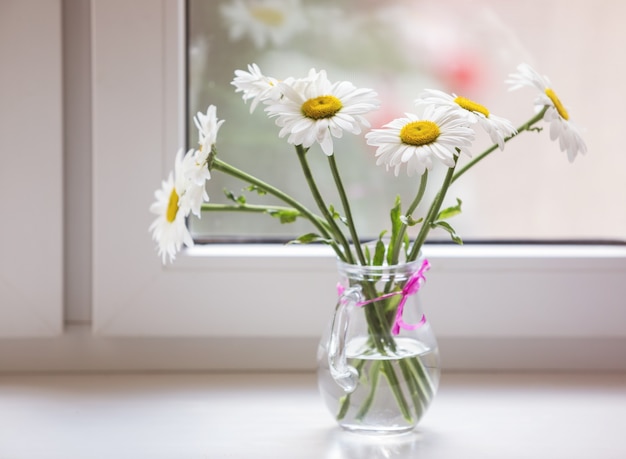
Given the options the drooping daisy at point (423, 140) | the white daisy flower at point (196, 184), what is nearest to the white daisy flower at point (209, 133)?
the white daisy flower at point (196, 184)

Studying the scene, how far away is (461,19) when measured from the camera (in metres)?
0.90

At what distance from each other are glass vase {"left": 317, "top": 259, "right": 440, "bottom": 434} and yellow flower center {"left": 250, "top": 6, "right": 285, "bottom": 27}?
1.13 ft

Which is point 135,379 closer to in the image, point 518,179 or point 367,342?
point 367,342

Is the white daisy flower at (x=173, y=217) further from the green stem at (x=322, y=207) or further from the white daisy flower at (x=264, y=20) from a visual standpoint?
the white daisy flower at (x=264, y=20)

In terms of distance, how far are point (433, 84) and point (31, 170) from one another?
441 millimetres

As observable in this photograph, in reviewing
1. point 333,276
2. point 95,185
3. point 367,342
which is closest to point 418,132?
point 367,342

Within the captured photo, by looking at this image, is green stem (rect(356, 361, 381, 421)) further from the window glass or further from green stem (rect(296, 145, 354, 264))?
the window glass

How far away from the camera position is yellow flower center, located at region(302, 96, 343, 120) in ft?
2.02

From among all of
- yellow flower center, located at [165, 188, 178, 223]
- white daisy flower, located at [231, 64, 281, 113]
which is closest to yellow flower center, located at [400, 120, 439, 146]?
white daisy flower, located at [231, 64, 281, 113]

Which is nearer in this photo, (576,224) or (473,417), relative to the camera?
(473,417)

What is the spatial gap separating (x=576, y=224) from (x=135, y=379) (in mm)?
515

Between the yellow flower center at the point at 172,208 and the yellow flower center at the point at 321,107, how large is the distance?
0.48 feet

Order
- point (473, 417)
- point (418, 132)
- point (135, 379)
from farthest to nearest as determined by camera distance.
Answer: point (135, 379) < point (473, 417) < point (418, 132)

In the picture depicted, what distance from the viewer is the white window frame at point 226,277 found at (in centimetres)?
83
